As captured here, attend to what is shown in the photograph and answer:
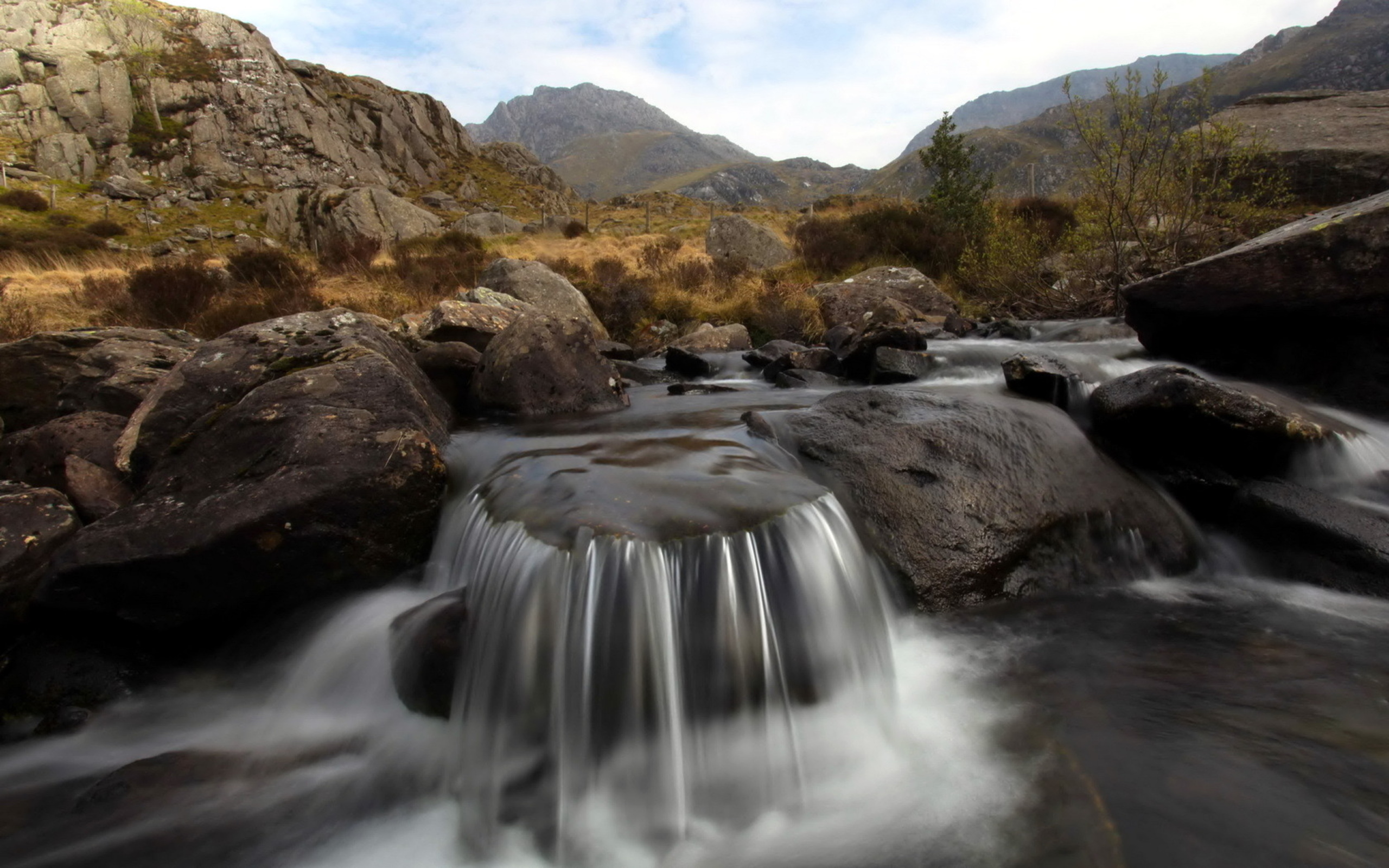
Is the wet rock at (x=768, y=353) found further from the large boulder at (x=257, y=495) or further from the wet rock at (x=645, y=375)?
the large boulder at (x=257, y=495)

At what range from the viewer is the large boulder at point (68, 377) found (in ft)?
17.4

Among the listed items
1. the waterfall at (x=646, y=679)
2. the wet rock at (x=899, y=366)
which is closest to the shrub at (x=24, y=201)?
the wet rock at (x=899, y=366)

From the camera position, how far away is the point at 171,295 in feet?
34.6

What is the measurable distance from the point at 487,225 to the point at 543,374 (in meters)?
25.8

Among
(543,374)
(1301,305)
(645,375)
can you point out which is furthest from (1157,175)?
(543,374)

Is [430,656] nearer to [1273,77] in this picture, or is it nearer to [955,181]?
[955,181]

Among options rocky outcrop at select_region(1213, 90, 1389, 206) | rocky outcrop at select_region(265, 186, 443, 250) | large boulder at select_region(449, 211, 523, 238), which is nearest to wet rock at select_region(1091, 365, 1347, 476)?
rocky outcrop at select_region(1213, 90, 1389, 206)

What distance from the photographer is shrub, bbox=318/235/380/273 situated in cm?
1478

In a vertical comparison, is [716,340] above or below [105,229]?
below

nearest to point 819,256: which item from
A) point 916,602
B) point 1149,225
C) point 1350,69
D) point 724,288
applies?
point 724,288

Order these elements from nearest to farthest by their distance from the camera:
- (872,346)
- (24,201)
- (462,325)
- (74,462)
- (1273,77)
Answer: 1. (74,462)
2. (462,325)
3. (872,346)
4. (24,201)
5. (1273,77)

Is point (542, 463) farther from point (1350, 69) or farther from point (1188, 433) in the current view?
point (1350, 69)

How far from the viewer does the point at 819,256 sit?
18.9m

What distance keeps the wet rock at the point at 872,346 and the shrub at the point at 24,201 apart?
3765 centimetres
